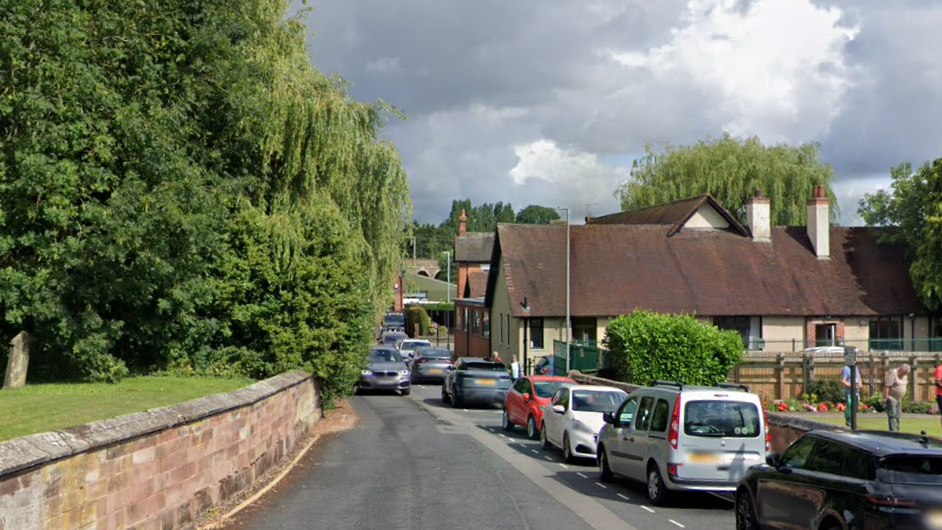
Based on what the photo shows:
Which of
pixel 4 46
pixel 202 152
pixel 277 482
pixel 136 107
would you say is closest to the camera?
pixel 277 482

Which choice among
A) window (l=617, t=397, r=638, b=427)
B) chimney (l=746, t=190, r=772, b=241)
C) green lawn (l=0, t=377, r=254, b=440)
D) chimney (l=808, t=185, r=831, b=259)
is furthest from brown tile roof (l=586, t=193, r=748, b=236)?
green lawn (l=0, t=377, r=254, b=440)

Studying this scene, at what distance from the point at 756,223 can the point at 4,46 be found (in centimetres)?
3706

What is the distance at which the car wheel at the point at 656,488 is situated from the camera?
13.2 metres

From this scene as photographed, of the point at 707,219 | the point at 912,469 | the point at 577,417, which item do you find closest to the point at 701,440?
the point at 912,469

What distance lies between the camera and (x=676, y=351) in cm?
2902

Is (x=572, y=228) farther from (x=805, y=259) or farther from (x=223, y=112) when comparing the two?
(x=223, y=112)

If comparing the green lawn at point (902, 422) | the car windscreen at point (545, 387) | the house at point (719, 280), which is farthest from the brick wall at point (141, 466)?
the house at point (719, 280)

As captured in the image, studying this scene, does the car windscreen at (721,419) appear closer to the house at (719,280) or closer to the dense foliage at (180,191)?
the dense foliage at (180,191)

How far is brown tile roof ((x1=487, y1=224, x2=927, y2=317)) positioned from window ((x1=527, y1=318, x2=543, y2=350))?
91 centimetres

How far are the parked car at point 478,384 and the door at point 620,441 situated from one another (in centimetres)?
1429

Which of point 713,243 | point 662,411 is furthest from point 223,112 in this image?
point 713,243

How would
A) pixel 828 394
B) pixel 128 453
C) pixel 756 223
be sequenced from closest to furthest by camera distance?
pixel 128 453 < pixel 828 394 < pixel 756 223

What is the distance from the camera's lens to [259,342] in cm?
2083

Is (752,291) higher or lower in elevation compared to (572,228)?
lower
